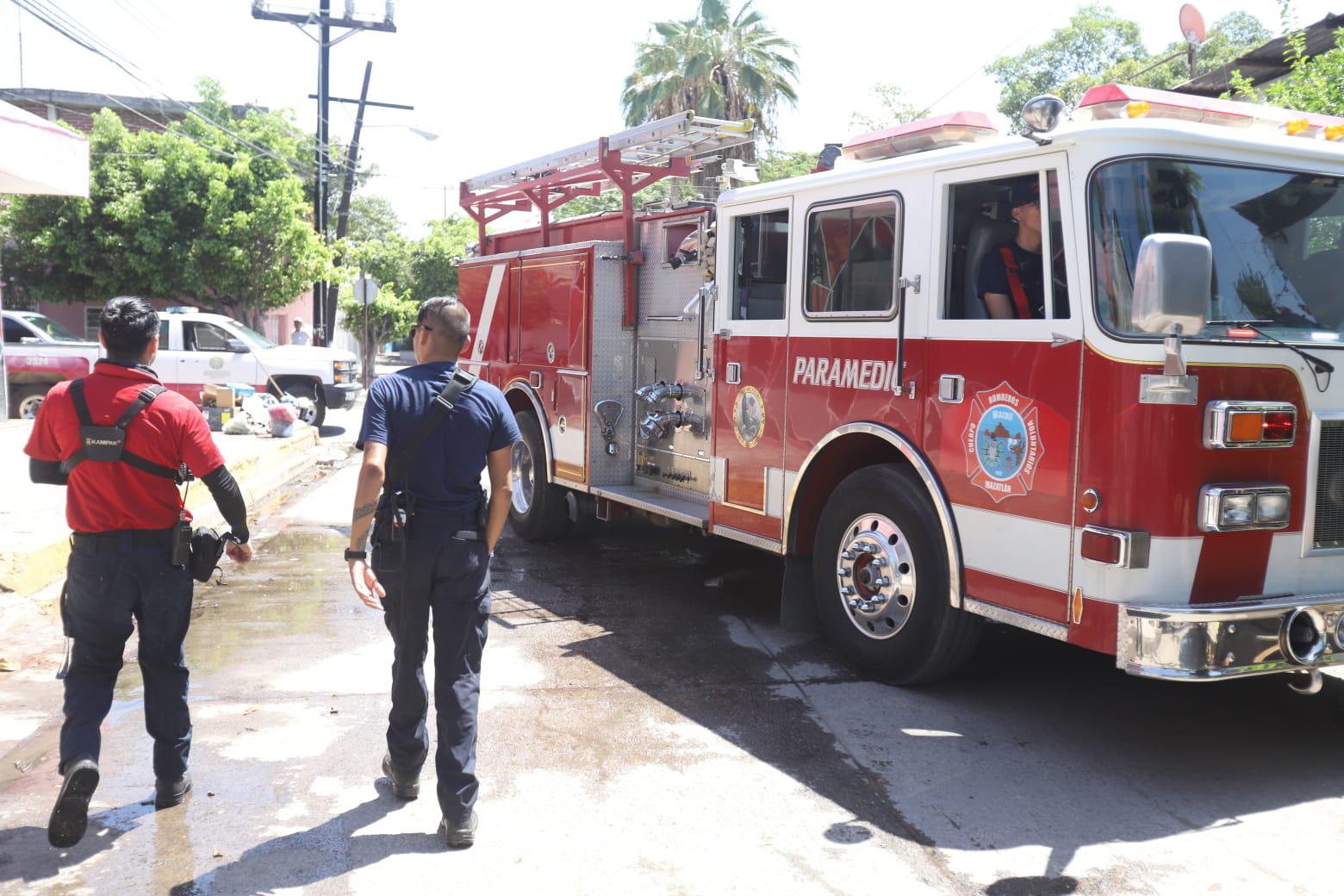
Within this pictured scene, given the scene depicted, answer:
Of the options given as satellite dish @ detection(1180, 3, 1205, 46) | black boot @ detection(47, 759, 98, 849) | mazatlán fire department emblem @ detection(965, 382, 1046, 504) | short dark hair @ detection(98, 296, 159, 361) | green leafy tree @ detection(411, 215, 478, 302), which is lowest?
black boot @ detection(47, 759, 98, 849)

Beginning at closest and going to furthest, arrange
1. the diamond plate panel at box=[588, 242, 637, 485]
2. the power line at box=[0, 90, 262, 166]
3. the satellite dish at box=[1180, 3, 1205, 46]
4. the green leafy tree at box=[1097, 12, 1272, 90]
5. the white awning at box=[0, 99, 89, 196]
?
the satellite dish at box=[1180, 3, 1205, 46], the white awning at box=[0, 99, 89, 196], the diamond plate panel at box=[588, 242, 637, 485], the power line at box=[0, 90, 262, 166], the green leafy tree at box=[1097, 12, 1272, 90]

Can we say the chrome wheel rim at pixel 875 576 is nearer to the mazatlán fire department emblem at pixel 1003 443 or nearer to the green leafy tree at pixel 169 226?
the mazatlán fire department emblem at pixel 1003 443

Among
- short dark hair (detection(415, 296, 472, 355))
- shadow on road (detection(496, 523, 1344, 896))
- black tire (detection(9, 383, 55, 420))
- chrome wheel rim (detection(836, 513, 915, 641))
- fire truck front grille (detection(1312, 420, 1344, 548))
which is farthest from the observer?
black tire (detection(9, 383, 55, 420))

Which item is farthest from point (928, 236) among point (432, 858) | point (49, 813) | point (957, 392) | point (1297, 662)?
point (49, 813)

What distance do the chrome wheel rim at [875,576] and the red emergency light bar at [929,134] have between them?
6.04 feet

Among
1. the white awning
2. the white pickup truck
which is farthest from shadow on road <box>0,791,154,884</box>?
the white pickup truck

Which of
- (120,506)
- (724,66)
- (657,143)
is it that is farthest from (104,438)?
(724,66)

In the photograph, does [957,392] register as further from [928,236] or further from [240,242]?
[240,242]

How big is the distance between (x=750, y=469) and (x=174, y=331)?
1337 cm

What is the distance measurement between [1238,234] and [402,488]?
3489mm

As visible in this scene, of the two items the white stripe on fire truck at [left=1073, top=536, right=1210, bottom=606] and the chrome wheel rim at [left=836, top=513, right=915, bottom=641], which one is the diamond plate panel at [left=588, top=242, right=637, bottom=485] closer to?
the chrome wheel rim at [left=836, top=513, right=915, bottom=641]

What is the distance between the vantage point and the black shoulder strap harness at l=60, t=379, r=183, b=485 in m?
4.08

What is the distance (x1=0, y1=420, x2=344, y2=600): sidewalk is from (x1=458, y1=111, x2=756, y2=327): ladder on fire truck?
144 inches

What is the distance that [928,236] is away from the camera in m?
5.48
